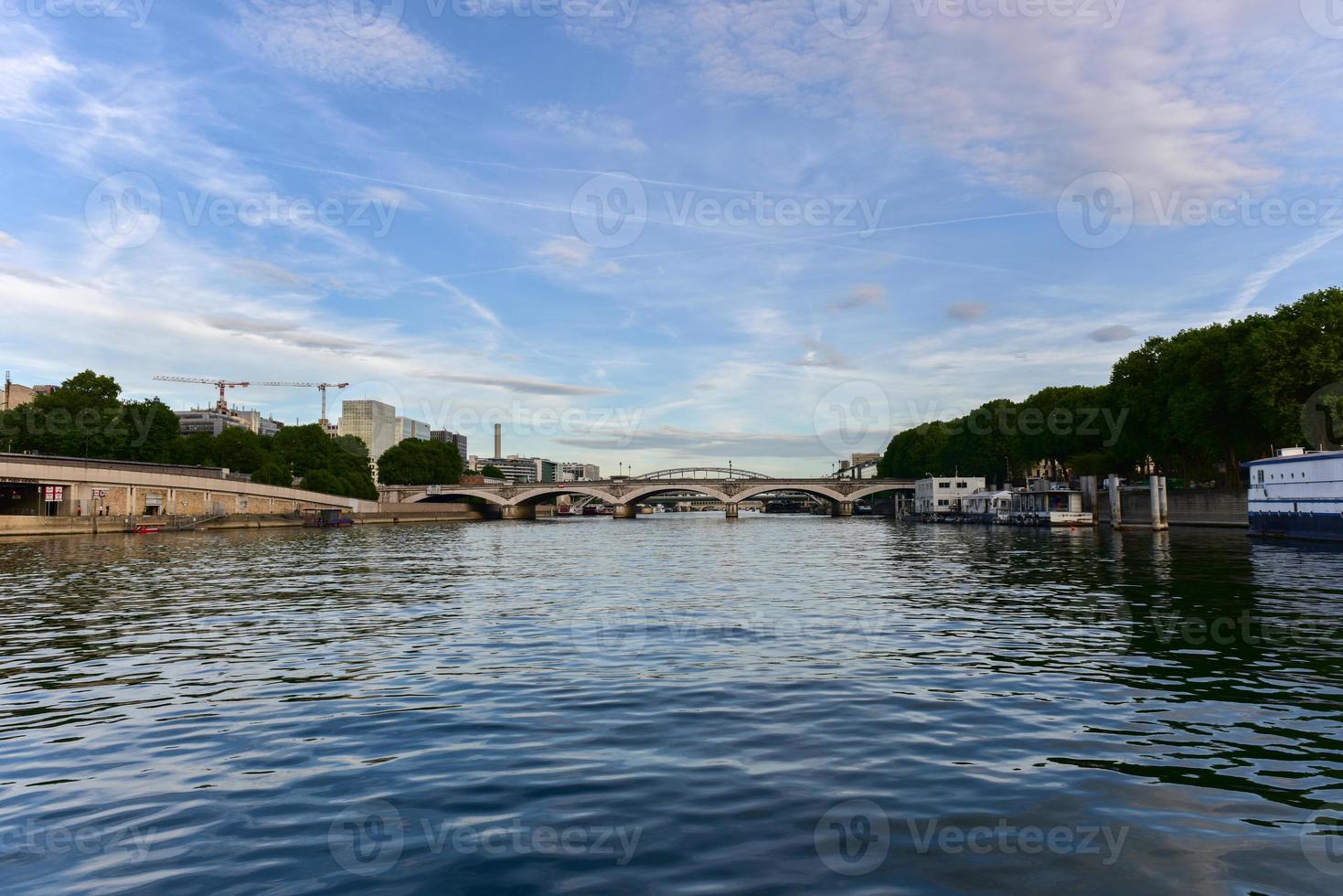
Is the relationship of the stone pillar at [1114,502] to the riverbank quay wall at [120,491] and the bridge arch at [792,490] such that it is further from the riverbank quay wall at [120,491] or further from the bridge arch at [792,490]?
the riverbank quay wall at [120,491]

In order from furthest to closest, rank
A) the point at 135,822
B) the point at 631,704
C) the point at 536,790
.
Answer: the point at 631,704
the point at 536,790
the point at 135,822

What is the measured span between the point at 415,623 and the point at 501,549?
44697mm

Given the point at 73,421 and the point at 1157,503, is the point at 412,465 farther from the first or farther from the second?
the point at 1157,503

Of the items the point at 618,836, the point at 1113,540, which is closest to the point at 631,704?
the point at 618,836

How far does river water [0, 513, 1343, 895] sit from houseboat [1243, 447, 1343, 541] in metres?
40.0

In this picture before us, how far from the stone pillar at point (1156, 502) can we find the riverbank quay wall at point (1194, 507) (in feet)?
21.3

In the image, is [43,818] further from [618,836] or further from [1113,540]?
[1113,540]

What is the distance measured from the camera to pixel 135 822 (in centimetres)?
900

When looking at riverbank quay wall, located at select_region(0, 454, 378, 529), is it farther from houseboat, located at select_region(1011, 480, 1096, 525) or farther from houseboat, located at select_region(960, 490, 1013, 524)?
houseboat, located at select_region(1011, 480, 1096, 525)

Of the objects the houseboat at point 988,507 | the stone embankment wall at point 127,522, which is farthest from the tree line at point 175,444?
the houseboat at point 988,507

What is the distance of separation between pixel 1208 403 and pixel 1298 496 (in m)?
15.5

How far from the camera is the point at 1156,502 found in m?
84.5

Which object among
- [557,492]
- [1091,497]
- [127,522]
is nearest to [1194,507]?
[1091,497]

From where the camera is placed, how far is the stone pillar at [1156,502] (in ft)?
273
